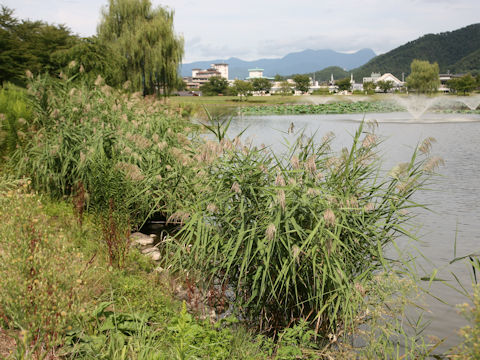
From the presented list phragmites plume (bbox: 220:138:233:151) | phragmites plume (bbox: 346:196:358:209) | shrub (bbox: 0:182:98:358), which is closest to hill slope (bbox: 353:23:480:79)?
phragmites plume (bbox: 346:196:358:209)

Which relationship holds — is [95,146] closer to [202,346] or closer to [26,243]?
[26,243]

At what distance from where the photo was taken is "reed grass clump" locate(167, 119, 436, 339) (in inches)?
149

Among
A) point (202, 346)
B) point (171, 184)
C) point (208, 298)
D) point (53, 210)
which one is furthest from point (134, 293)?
point (53, 210)

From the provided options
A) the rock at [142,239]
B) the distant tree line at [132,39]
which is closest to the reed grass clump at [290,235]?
the rock at [142,239]

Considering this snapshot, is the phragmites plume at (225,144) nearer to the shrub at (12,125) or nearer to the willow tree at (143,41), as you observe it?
the shrub at (12,125)

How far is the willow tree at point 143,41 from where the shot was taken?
27753 mm

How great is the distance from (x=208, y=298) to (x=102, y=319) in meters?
1.14

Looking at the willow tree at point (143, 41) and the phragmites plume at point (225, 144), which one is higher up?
the willow tree at point (143, 41)

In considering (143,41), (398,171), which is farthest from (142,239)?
(143,41)

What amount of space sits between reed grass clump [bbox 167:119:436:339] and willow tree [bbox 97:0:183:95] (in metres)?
24.5

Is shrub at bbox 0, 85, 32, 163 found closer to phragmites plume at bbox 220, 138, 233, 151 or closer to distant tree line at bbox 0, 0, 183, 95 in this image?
phragmites plume at bbox 220, 138, 233, 151

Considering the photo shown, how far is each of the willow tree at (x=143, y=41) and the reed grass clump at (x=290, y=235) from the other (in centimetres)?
2447

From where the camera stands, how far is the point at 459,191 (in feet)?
37.6

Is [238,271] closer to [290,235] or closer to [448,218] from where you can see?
[290,235]
